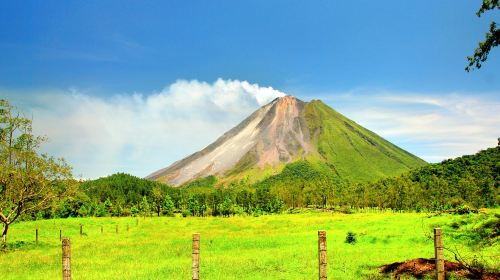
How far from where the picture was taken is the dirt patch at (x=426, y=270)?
18719 millimetres

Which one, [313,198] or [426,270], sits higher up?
[426,270]

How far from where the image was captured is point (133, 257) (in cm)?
3444

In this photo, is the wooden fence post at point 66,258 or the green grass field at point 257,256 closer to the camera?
the wooden fence post at point 66,258

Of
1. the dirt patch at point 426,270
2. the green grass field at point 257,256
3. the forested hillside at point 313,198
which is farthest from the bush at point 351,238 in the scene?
the forested hillside at point 313,198

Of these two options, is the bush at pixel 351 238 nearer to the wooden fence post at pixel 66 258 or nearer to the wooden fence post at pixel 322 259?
the wooden fence post at pixel 322 259

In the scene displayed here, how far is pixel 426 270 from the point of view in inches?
832

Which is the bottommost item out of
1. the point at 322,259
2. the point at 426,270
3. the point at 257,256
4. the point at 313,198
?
the point at 313,198

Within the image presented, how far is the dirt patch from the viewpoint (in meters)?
18.7

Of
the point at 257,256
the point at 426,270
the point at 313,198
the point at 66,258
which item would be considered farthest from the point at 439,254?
the point at 313,198

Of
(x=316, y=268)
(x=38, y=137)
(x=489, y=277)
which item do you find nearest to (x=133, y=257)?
(x=316, y=268)

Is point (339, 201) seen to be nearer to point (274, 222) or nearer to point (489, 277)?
point (274, 222)

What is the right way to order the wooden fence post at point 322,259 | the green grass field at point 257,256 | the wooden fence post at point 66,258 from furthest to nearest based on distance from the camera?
the green grass field at point 257,256 < the wooden fence post at point 66,258 < the wooden fence post at point 322,259

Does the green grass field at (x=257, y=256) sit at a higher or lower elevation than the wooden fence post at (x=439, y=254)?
lower

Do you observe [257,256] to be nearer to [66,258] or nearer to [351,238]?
[351,238]
